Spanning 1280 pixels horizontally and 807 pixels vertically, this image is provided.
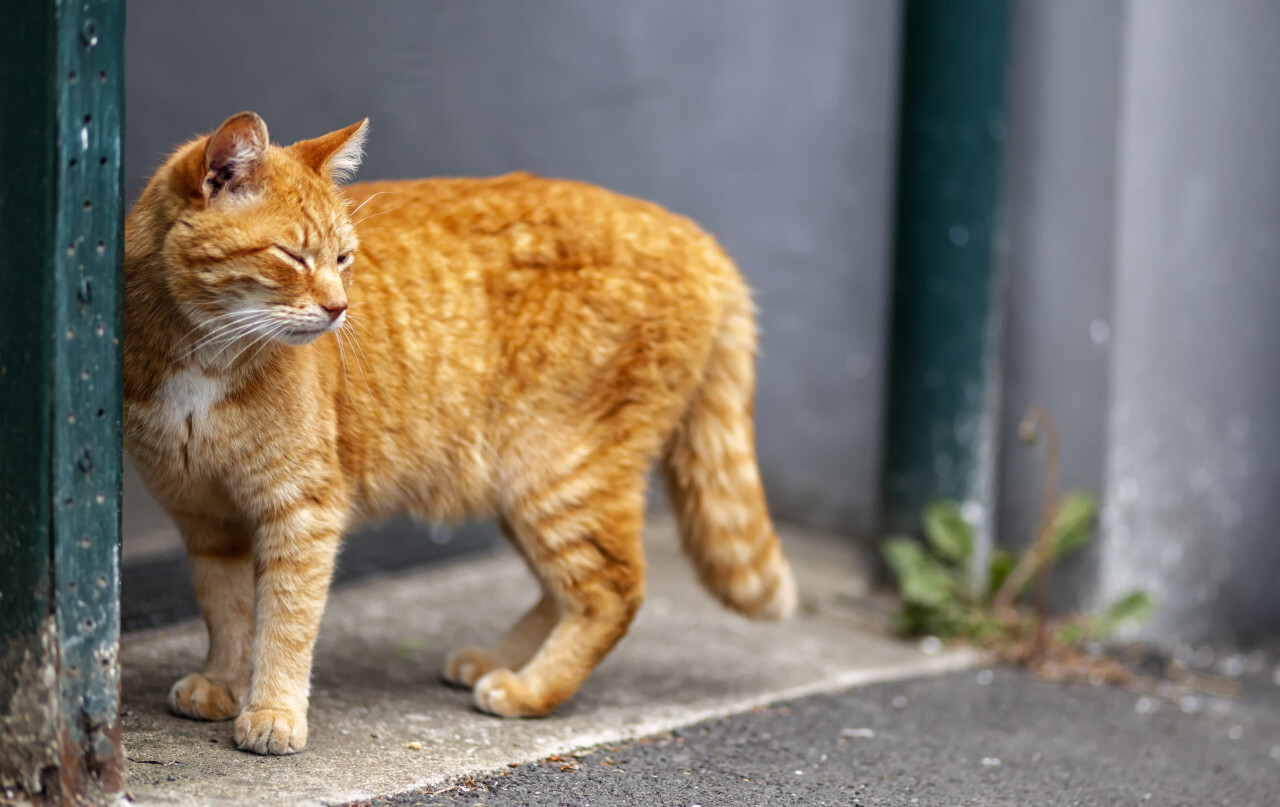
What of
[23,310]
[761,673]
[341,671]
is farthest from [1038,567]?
[23,310]

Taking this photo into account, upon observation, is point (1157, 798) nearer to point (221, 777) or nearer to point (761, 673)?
point (761, 673)

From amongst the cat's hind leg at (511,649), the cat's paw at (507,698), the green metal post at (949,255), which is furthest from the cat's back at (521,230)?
the green metal post at (949,255)

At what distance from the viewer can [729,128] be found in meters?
5.68

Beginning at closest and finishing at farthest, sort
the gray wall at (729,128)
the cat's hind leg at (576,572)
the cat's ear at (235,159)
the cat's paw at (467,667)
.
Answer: the cat's ear at (235,159) → the cat's hind leg at (576,572) → the cat's paw at (467,667) → the gray wall at (729,128)

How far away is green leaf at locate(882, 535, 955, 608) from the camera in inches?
180

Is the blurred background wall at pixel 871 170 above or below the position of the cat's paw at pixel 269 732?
above

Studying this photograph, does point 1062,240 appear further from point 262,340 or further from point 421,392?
point 262,340

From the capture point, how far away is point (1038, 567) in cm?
475

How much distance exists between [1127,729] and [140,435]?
3.02 metres

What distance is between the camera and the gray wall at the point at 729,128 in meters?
4.94

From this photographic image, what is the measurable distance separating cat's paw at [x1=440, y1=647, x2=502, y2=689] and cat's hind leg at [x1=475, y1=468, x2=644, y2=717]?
0.15 m

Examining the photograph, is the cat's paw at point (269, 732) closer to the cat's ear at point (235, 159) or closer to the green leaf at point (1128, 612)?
the cat's ear at point (235, 159)

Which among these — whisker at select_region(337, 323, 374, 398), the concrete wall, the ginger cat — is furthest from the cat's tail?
the concrete wall

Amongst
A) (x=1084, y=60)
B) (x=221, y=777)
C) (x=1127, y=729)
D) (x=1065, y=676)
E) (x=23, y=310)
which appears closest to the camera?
(x=23, y=310)
